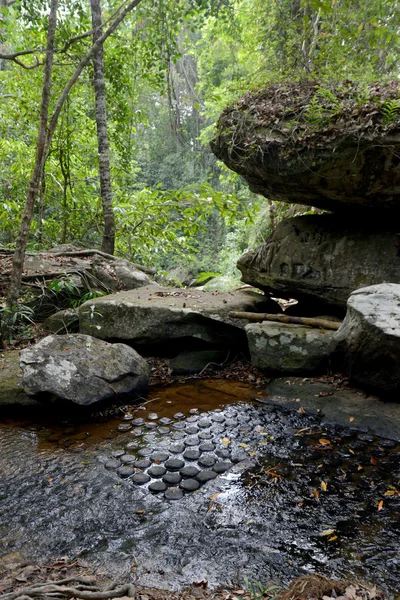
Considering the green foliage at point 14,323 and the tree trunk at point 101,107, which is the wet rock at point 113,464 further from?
the tree trunk at point 101,107

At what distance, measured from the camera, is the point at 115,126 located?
9969mm

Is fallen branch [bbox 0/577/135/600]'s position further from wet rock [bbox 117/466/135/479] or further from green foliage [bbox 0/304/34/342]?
green foliage [bbox 0/304/34/342]

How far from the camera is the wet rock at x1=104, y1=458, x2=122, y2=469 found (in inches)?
136

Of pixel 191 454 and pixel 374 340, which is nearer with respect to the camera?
pixel 191 454

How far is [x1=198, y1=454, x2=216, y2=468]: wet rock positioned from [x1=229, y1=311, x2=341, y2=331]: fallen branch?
8.58 ft

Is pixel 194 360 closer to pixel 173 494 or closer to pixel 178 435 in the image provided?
pixel 178 435

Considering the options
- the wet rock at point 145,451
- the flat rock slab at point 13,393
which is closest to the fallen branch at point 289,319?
the wet rock at point 145,451

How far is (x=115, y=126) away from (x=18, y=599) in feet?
33.8

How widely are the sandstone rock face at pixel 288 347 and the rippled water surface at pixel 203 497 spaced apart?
0.84m

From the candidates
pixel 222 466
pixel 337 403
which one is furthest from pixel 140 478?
pixel 337 403

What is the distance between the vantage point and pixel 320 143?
4797 millimetres

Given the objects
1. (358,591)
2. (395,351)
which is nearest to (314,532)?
(358,591)

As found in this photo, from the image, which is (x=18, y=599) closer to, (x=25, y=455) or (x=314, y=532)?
(x=314, y=532)

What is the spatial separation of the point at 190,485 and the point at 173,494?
17 centimetres
